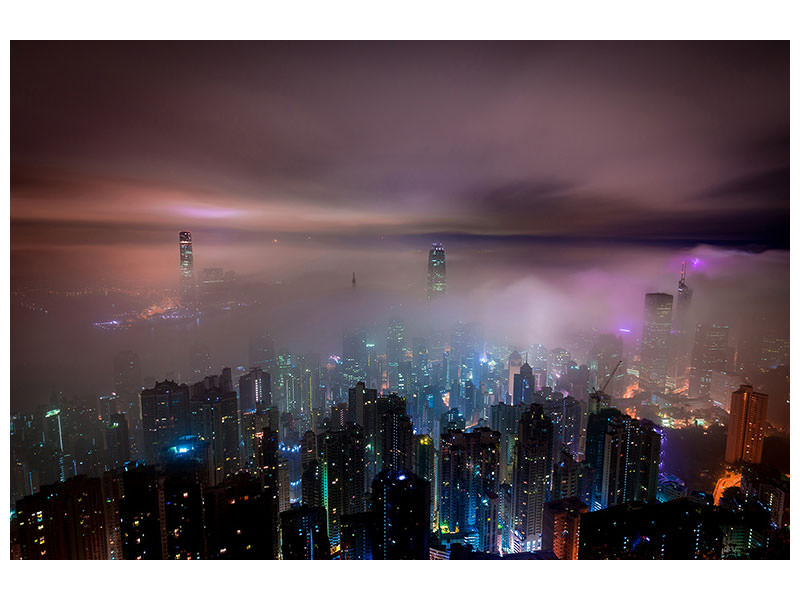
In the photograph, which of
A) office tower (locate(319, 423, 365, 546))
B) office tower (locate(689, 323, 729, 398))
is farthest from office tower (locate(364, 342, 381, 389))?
office tower (locate(689, 323, 729, 398))

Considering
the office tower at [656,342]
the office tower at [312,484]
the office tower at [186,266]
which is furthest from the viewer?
the office tower at [312,484]

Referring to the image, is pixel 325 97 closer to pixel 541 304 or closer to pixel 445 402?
pixel 541 304

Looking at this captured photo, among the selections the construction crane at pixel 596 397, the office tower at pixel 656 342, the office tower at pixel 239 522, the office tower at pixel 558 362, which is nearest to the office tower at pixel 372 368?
the office tower at pixel 239 522

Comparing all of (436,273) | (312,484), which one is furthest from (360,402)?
(436,273)

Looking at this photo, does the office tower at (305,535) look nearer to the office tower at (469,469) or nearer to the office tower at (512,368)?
the office tower at (469,469)

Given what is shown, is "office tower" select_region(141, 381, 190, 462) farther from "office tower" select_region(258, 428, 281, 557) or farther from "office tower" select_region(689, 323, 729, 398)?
"office tower" select_region(689, 323, 729, 398)
